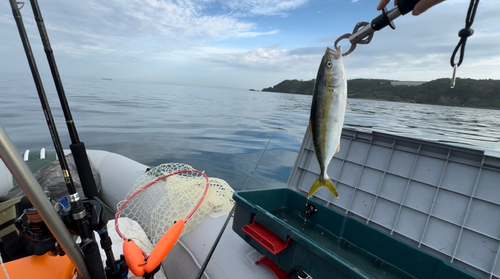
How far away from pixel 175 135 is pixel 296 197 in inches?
315

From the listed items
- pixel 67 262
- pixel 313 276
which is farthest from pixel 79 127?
pixel 313 276

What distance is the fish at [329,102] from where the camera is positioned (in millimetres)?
1546

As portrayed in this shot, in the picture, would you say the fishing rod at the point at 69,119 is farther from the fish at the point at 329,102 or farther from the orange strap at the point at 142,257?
the fish at the point at 329,102

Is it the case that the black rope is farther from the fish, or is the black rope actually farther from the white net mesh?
the white net mesh

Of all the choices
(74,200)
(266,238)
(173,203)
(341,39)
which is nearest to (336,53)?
(341,39)

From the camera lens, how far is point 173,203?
2883 millimetres

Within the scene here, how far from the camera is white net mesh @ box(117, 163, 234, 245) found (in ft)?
9.16

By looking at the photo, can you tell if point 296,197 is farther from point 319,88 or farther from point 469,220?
point 319,88

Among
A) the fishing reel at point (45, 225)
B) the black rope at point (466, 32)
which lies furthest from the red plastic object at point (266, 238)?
the black rope at point (466, 32)

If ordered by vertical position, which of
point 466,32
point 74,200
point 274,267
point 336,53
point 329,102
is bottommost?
point 274,267

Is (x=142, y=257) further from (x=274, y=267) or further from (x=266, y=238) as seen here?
(x=274, y=267)

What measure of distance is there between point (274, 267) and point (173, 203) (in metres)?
1.39

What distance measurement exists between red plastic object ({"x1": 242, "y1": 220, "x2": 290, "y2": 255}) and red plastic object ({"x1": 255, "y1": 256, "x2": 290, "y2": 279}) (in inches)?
10.7

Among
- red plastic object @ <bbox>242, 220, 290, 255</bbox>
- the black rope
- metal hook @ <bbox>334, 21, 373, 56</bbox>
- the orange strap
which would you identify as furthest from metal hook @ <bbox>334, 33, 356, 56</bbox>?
the orange strap
